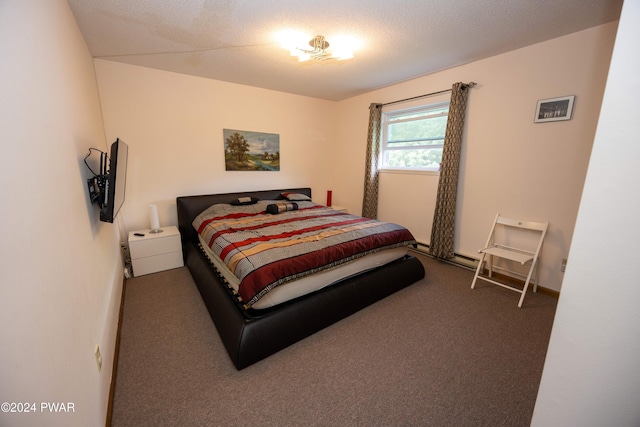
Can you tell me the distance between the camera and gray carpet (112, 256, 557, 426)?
1352mm

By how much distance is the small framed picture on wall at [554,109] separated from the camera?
2.28 metres

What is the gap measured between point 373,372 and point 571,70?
3176 mm

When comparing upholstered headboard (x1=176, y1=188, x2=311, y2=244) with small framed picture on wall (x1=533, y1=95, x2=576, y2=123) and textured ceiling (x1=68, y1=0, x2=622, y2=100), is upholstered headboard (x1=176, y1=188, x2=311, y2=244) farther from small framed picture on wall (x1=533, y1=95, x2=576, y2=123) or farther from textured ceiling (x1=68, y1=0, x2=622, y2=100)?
small framed picture on wall (x1=533, y1=95, x2=576, y2=123)

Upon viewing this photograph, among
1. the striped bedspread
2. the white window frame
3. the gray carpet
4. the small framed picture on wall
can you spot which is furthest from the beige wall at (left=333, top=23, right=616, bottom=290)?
the striped bedspread

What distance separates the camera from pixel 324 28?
7.02 ft

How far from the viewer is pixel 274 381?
1545mm

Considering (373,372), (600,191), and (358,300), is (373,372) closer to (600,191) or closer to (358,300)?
(358,300)

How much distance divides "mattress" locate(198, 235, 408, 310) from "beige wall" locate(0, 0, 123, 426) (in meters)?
0.84

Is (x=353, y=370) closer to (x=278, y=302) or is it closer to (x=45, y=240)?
(x=278, y=302)

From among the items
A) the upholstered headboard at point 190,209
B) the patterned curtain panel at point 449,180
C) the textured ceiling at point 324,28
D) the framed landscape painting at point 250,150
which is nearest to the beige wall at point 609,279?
the textured ceiling at point 324,28

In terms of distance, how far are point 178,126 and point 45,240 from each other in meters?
2.87

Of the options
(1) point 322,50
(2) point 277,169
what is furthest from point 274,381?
(2) point 277,169

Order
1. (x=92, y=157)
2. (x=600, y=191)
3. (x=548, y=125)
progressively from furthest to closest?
(x=548, y=125) → (x=92, y=157) → (x=600, y=191)

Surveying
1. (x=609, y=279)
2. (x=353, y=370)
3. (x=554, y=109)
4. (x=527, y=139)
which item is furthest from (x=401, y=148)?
(x=609, y=279)
